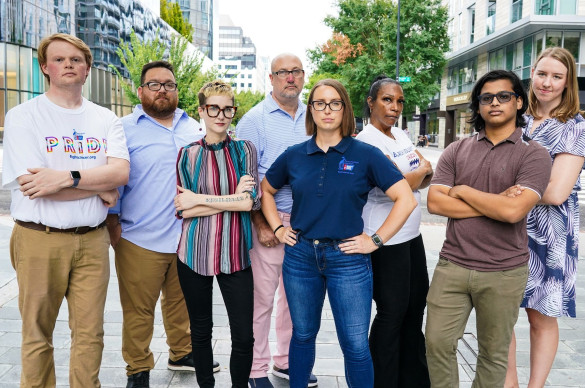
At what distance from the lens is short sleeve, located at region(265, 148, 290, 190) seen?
313 centimetres

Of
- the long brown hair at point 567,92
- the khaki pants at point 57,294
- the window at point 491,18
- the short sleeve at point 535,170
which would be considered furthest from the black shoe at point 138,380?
the window at point 491,18

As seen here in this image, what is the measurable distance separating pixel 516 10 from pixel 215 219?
98.9ft

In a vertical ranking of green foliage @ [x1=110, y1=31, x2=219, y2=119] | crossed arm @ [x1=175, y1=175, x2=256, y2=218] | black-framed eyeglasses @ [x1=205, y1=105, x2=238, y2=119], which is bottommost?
crossed arm @ [x1=175, y1=175, x2=256, y2=218]

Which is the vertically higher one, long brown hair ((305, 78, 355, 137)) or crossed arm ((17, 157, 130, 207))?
long brown hair ((305, 78, 355, 137))

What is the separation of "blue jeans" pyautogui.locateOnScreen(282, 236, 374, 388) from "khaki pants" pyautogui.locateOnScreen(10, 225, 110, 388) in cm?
114

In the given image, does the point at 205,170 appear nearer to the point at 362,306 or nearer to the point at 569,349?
the point at 362,306

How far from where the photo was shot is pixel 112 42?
137 feet

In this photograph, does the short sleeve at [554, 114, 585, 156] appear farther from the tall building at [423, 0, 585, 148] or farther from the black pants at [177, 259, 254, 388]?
the tall building at [423, 0, 585, 148]

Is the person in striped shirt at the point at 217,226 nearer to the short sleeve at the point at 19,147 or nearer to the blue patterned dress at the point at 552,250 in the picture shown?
the short sleeve at the point at 19,147

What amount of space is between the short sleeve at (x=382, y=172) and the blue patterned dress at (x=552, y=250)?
3.10 feet

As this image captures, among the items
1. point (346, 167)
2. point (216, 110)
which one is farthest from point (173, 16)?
point (346, 167)

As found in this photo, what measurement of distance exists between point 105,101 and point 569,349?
41346mm

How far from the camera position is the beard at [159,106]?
3551 mm

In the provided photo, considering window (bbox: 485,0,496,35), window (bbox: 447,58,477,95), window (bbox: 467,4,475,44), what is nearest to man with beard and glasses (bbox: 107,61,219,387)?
window (bbox: 485,0,496,35)
